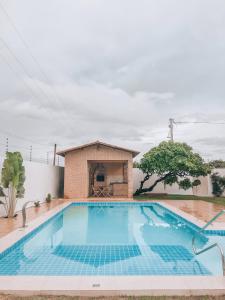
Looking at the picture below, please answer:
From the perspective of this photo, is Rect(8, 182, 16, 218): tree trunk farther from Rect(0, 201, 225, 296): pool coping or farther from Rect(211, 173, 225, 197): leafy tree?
Rect(211, 173, 225, 197): leafy tree

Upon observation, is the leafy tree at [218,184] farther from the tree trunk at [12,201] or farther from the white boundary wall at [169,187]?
the tree trunk at [12,201]

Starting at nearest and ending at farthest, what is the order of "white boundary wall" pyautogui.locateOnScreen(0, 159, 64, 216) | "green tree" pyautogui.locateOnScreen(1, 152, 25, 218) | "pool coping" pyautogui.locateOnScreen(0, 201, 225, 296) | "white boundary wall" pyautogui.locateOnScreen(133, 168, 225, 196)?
"pool coping" pyautogui.locateOnScreen(0, 201, 225, 296)
"green tree" pyautogui.locateOnScreen(1, 152, 25, 218)
"white boundary wall" pyautogui.locateOnScreen(0, 159, 64, 216)
"white boundary wall" pyautogui.locateOnScreen(133, 168, 225, 196)

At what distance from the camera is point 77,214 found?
12.8 metres

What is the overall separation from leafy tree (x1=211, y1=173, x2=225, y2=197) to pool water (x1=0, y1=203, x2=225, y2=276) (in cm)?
1114

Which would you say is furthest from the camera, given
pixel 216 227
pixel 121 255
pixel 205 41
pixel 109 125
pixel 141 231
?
pixel 109 125

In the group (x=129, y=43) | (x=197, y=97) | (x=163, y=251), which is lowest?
(x=163, y=251)

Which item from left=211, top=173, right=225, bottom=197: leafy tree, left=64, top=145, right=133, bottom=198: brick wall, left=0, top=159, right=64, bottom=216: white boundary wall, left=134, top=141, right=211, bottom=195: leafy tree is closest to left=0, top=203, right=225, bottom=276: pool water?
left=0, top=159, right=64, bottom=216: white boundary wall

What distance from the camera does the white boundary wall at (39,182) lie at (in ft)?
43.3

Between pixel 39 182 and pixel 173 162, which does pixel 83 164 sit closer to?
pixel 39 182

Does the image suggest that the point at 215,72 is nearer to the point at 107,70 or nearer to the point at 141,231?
the point at 107,70

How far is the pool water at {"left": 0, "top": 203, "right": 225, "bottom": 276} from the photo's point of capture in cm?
507

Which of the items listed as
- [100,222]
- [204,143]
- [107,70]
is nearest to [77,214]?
[100,222]

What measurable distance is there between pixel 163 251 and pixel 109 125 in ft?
81.7

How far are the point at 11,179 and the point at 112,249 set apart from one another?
5540mm
